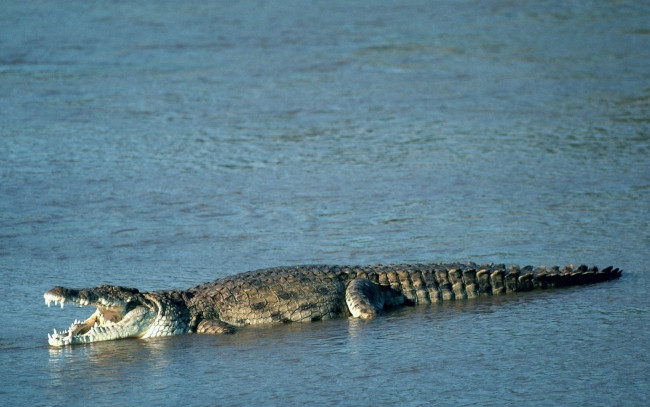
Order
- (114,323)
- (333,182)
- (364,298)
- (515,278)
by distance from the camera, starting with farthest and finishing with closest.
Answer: (333,182)
(515,278)
(364,298)
(114,323)

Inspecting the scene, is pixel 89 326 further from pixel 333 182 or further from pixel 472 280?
pixel 333 182

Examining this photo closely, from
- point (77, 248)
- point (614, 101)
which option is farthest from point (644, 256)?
point (614, 101)

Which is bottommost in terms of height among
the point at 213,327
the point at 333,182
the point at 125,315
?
the point at 213,327

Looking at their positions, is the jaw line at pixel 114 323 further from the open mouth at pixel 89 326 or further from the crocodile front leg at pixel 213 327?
the crocodile front leg at pixel 213 327

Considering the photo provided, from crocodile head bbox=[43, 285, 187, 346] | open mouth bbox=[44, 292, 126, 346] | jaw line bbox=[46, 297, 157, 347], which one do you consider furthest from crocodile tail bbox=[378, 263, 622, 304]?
open mouth bbox=[44, 292, 126, 346]

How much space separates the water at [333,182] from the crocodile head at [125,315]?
0.60ft

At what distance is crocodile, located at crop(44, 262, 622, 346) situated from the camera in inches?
249

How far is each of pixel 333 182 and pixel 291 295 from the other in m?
3.21

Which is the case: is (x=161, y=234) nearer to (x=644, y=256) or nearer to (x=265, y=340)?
(x=265, y=340)

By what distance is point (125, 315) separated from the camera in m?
6.36

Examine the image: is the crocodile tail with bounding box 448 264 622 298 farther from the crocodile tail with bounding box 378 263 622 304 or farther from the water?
the water

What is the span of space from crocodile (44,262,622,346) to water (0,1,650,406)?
6.3 inches

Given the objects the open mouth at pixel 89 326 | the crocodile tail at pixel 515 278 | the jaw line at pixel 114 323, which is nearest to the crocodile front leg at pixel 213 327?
the jaw line at pixel 114 323

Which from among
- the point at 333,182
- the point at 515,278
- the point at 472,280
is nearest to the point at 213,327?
the point at 472,280
